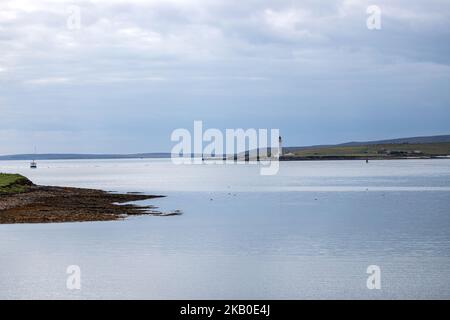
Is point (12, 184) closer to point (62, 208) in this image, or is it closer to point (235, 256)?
point (62, 208)

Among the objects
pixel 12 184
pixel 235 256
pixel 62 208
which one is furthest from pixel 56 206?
pixel 235 256

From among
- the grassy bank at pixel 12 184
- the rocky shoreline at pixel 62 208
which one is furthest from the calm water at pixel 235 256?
the grassy bank at pixel 12 184

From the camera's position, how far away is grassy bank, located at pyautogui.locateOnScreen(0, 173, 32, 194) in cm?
6286

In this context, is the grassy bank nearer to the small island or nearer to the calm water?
the small island

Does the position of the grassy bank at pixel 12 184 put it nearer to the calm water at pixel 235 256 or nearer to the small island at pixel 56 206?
the small island at pixel 56 206

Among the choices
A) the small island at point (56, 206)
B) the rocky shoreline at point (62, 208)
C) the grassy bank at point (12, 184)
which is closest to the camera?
the rocky shoreline at point (62, 208)

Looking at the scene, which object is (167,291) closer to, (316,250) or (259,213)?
(316,250)

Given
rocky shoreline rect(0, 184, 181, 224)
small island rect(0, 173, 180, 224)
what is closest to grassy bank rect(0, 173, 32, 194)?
small island rect(0, 173, 180, 224)

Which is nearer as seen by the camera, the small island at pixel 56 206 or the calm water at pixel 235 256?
the calm water at pixel 235 256

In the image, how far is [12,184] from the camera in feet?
222

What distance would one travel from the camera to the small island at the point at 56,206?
150 feet
